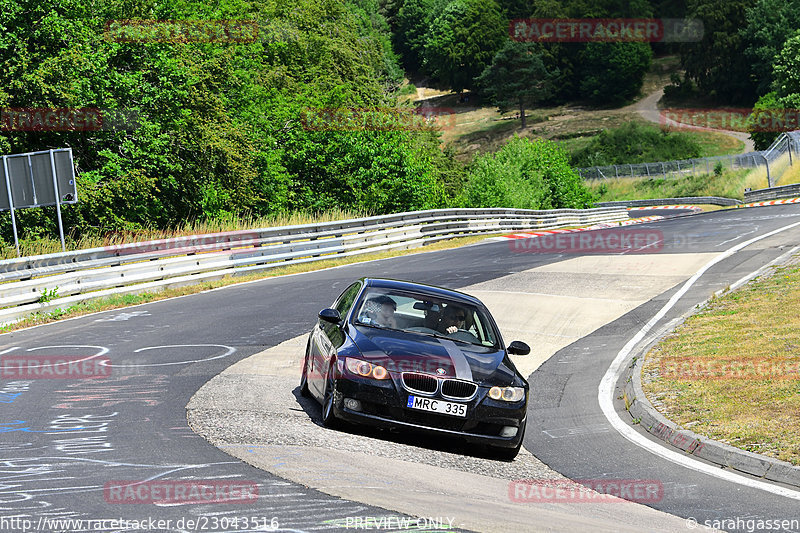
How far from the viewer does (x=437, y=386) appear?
27.9 ft

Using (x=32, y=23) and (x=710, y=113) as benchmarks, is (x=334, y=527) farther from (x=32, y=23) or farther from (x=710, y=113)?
(x=710, y=113)

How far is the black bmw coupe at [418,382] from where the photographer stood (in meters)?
8.48

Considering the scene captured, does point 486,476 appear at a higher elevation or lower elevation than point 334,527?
lower

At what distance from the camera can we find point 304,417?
9.52m

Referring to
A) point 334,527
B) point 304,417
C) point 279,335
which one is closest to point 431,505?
point 334,527

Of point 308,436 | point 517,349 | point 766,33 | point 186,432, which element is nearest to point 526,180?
point 517,349

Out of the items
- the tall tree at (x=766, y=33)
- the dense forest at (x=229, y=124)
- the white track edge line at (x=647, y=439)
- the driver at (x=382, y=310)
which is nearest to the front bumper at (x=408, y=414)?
the driver at (x=382, y=310)

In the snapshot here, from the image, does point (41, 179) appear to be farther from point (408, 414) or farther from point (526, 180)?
point (526, 180)

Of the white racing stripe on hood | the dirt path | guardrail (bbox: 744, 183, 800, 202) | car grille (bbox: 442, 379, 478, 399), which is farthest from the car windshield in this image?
the dirt path

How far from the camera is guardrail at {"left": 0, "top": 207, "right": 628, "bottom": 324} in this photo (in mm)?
17062

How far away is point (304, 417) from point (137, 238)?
1513cm

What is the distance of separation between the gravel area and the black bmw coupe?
22 centimetres
